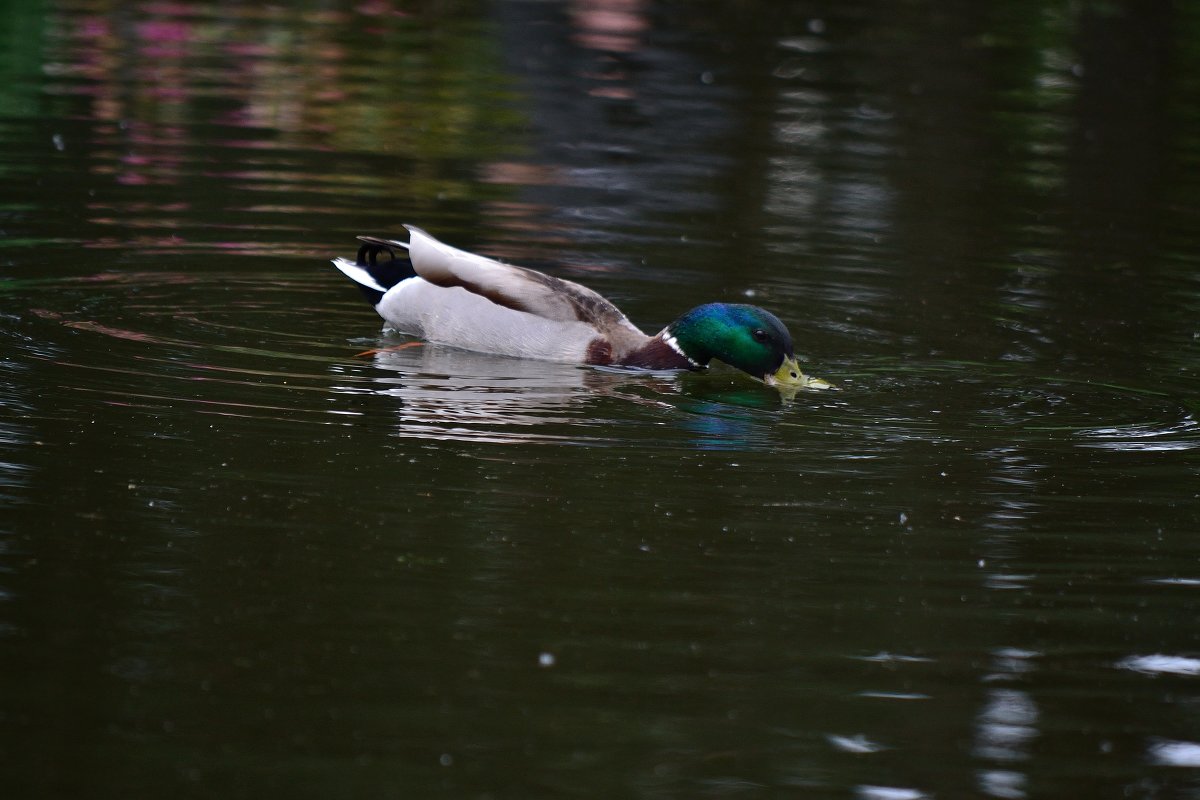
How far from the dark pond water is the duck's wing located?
0.33 meters

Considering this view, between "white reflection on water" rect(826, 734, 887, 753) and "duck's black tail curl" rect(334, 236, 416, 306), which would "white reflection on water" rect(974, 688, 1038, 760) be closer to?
"white reflection on water" rect(826, 734, 887, 753)

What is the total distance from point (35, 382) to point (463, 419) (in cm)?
188

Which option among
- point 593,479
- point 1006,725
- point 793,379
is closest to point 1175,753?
point 1006,725

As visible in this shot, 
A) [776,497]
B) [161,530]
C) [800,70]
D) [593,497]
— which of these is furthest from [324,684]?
[800,70]

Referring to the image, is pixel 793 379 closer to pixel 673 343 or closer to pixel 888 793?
pixel 673 343

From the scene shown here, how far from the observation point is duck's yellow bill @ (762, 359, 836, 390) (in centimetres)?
884

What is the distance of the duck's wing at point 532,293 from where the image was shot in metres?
9.36

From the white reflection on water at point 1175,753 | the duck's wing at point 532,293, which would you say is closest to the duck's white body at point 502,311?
the duck's wing at point 532,293

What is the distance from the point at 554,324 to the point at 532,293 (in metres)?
0.19

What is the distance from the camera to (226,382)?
8.26m

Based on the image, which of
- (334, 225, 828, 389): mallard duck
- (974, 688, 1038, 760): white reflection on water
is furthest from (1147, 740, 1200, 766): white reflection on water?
(334, 225, 828, 389): mallard duck

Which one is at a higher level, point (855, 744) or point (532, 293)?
point (532, 293)

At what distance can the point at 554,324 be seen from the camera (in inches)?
368

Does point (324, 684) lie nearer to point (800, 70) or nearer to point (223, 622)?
point (223, 622)
